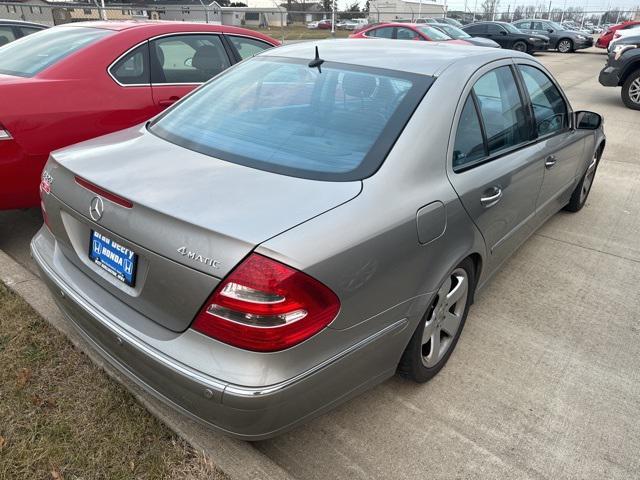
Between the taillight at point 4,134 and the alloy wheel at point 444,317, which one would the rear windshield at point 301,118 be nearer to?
the alloy wheel at point 444,317

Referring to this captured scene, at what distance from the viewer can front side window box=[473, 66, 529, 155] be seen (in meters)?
2.69

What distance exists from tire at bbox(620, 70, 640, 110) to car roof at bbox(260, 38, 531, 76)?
29.1 feet

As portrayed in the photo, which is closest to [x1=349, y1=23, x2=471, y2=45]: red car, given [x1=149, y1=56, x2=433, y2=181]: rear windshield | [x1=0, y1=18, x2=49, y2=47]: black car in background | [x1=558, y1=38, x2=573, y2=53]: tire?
[x1=0, y1=18, x2=49, y2=47]: black car in background

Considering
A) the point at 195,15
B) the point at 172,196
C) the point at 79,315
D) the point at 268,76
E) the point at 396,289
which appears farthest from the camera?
the point at 195,15

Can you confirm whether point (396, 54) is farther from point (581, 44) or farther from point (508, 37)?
point (581, 44)

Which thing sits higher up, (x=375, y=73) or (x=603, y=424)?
(x=375, y=73)

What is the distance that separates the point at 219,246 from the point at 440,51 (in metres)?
1.85

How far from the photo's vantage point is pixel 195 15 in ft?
94.0

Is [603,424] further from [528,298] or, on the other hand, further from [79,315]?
[79,315]

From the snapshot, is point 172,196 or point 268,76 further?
point 268,76

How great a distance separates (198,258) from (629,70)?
11.3m

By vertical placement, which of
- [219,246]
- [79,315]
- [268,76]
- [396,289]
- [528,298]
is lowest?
[528,298]

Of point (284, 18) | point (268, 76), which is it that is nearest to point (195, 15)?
point (284, 18)

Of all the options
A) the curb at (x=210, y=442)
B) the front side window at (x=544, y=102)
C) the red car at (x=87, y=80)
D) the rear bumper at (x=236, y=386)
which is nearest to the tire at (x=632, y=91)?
the front side window at (x=544, y=102)
